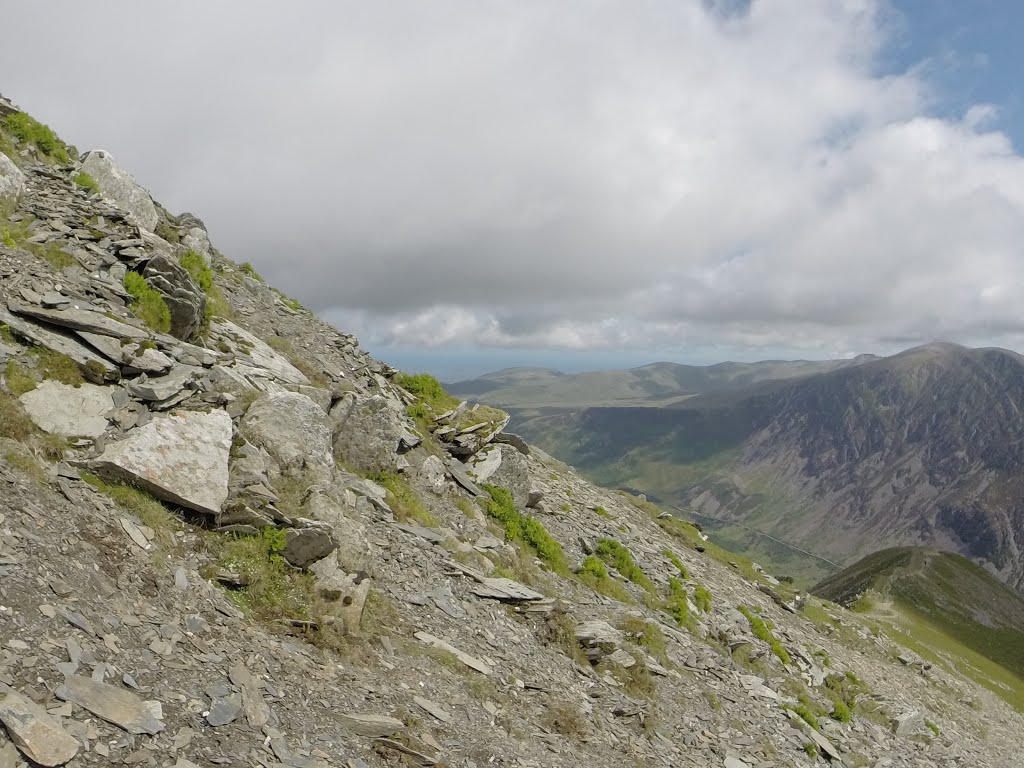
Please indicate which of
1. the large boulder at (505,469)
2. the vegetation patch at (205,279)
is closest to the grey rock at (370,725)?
the large boulder at (505,469)

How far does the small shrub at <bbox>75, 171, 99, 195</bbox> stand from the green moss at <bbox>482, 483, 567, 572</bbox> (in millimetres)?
23191

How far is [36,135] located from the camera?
29125 millimetres

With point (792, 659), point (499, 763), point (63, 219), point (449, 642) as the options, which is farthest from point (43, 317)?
point (792, 659)

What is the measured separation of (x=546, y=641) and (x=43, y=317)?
61.2 ft

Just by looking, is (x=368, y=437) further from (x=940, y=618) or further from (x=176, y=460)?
(x=940, y=618)

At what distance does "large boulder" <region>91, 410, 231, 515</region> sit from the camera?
14547mm

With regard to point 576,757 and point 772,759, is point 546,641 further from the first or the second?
point 772,759

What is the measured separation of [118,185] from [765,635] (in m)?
43.0

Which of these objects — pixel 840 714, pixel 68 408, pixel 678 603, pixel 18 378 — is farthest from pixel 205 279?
pixel 840 714

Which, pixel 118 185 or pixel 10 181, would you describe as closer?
pixel 10 181

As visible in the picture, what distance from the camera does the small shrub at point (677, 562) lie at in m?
36.1

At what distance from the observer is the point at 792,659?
34.5 m

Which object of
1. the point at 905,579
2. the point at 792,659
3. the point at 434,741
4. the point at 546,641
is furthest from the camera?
the point at 905,579

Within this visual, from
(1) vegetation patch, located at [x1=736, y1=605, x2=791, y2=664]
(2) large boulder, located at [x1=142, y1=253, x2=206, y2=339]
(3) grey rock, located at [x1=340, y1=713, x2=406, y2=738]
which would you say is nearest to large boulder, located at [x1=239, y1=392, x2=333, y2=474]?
(2) large boulder, located at [x1=142, y1=253, x2=206, y2=339]
